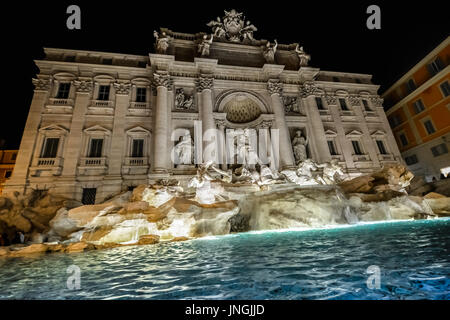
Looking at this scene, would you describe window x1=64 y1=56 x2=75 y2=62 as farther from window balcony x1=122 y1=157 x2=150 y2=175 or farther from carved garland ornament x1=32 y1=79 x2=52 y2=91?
window balcony x1=122 y1=157 x2=150 y2=175

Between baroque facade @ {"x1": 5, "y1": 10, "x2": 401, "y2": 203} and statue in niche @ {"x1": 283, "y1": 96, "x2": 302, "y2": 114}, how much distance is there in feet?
0.32

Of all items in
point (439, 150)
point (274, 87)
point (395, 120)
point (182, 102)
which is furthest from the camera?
point (395, 120)

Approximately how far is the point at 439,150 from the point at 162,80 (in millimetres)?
27869

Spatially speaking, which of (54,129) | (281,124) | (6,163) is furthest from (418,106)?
(6,163)

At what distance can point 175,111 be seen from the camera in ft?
55.2

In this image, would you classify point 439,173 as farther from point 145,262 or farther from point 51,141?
point 51,141

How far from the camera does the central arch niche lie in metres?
18.5

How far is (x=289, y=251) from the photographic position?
157 inches

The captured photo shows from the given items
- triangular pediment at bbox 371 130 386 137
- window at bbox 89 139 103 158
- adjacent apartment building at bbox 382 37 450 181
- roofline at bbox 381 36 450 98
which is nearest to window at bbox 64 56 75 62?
window at bbox 89 139 103 158

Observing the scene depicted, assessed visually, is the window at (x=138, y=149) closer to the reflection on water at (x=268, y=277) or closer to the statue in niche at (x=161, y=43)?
the statue in niche at (x=161, y=43)

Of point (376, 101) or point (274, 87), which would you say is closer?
point (274, 87)

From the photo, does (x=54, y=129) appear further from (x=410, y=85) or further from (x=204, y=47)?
(x=410, y=85)
